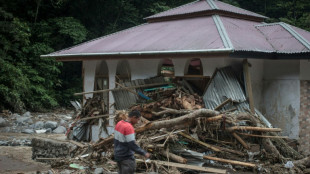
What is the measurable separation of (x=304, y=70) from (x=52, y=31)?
20.3 m

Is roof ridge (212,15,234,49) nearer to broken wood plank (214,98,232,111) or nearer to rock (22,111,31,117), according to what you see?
broken wood plank (214,98,232,111)

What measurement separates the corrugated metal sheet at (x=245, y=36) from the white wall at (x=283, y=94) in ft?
3.11

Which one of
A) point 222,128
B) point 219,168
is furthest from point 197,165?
point 222,128

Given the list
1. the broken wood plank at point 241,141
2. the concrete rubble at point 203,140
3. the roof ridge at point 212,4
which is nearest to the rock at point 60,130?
the concrete rubble at point 203,140

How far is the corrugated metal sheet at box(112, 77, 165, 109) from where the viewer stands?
38.8ft

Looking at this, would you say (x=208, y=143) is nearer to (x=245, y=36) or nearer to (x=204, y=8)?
(x=245, y=36)

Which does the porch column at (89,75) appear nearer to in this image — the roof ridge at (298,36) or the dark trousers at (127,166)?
the roof ridge at (298,36)

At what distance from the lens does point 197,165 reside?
8.70m

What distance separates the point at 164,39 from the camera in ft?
39.5

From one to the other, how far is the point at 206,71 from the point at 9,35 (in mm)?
16604

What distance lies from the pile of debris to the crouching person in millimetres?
1812

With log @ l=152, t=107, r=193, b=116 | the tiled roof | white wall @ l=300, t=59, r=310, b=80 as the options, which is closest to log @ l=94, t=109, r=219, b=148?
log @ l=152, t=107, r=193, b=116

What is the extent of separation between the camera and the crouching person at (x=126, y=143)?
645cm

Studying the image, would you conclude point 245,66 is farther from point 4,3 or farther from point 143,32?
point 4,3
